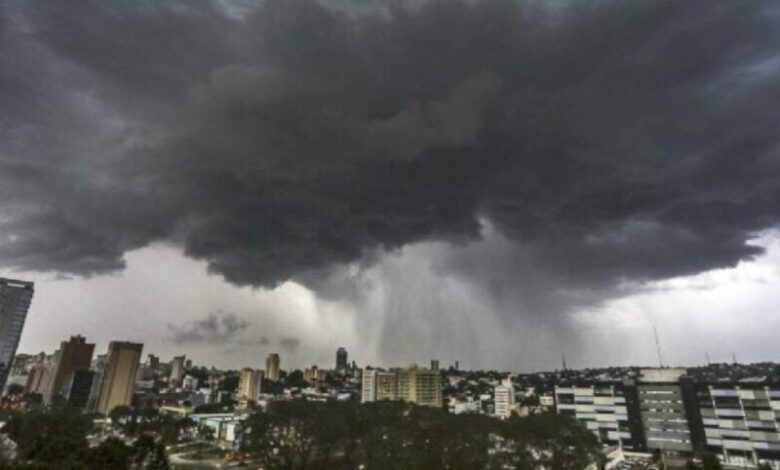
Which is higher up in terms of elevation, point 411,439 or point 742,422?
point 742,422

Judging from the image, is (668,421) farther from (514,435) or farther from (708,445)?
(514,435)

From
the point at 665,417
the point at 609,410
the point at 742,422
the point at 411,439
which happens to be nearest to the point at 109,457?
the point at 411,439

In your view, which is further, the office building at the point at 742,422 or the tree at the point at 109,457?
the office building at the point at 742,422

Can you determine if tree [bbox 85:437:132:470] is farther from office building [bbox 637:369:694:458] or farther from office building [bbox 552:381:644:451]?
office building [bbox 637:369:694:458]

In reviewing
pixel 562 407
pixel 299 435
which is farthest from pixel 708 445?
pixel 299 435

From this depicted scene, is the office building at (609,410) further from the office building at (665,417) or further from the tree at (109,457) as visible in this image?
the tree at (109,457)

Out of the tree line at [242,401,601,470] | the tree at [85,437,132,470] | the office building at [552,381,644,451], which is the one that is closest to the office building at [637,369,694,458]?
the office building at [552,381,644,451]

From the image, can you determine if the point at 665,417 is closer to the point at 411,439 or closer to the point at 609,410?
the point at 609,410

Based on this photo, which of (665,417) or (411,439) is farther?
(665,417)

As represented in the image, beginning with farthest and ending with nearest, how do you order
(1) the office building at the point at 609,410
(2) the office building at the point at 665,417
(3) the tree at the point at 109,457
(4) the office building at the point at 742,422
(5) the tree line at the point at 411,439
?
(1) the office building at the point at 609,410
(2) the office building at the point at 665,417
(4) the office building at the point at 742,422
(5) the tree line at the point at 411,439
(3) the tree at the point at 109,457

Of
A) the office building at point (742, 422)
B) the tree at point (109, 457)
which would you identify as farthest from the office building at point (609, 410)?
the tree at point (109, 457)

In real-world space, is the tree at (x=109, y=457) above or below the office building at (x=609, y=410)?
below
